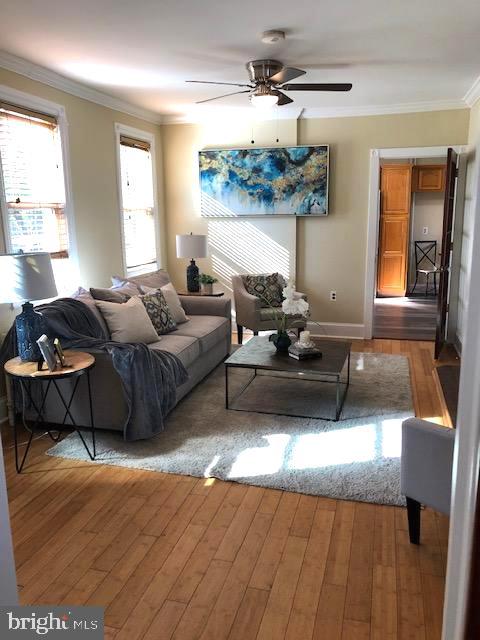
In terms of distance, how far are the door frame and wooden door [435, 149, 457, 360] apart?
1.06ft

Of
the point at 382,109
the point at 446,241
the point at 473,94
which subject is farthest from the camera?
the point at 382,109

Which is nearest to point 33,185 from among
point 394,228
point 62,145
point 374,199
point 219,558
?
point 62,145

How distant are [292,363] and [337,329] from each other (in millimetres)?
2594

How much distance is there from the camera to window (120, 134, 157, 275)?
18.2ft

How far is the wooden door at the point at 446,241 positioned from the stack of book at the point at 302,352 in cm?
192

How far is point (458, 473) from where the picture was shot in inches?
23.6

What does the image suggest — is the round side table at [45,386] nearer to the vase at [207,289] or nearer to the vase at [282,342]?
the vase at [282,342]

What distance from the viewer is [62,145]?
4359 millimetres

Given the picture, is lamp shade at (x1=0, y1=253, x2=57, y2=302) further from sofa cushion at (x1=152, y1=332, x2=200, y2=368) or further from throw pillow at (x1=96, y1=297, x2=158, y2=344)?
sofa cushion at (x1=152, y1=332, x2=200, y2=368)

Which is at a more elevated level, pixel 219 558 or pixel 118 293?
pixel 118 293

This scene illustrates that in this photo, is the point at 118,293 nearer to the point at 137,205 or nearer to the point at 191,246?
the point at 191,246

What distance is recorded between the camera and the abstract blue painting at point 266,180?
5.95 m

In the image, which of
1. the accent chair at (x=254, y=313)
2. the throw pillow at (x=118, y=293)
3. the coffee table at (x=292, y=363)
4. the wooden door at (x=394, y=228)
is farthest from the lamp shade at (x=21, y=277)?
the wooden door at (x=394, y=228)

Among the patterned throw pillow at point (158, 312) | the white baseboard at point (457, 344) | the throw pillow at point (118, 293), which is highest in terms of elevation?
the throw pillow at point (118, 293)
